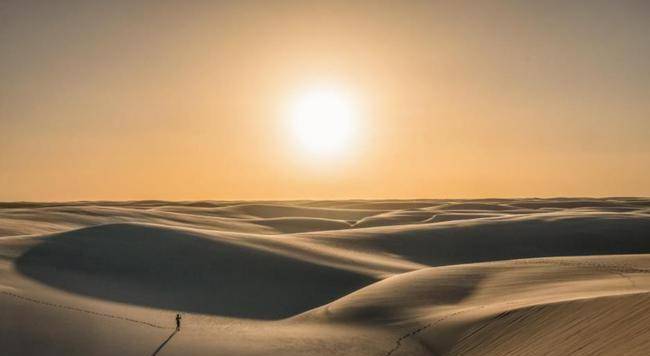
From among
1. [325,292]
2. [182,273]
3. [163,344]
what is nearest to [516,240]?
[325,292]

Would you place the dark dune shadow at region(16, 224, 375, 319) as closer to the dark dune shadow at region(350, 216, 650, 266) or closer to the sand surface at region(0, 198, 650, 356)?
the sand surface at region(0, 198, 650, 356)

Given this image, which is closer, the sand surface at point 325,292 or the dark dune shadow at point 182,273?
the sand surface at point 325,292

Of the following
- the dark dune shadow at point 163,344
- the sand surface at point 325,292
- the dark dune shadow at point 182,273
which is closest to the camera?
the dark dune shadow at point 163,344

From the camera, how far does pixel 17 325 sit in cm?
1119

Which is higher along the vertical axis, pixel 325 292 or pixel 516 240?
pixel 516 240

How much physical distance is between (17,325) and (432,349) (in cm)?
628

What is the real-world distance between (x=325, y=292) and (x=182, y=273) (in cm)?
409

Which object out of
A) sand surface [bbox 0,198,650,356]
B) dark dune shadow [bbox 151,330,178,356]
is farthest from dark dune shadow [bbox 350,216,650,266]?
dark dune shadow [bbox 151,330,178,356]

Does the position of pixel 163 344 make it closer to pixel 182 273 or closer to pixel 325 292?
pixel 325 292

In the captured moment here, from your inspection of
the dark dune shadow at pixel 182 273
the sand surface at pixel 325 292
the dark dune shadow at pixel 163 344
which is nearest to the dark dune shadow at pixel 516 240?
the sand surface at pixel 325 292

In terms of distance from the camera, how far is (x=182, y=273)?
20984 mm

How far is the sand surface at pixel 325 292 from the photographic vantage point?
36.2 ft

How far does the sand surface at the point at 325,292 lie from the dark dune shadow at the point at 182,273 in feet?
0.20

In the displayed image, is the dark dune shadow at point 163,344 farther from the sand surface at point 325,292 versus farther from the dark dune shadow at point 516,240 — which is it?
the dark dune shadow at point 516,240
